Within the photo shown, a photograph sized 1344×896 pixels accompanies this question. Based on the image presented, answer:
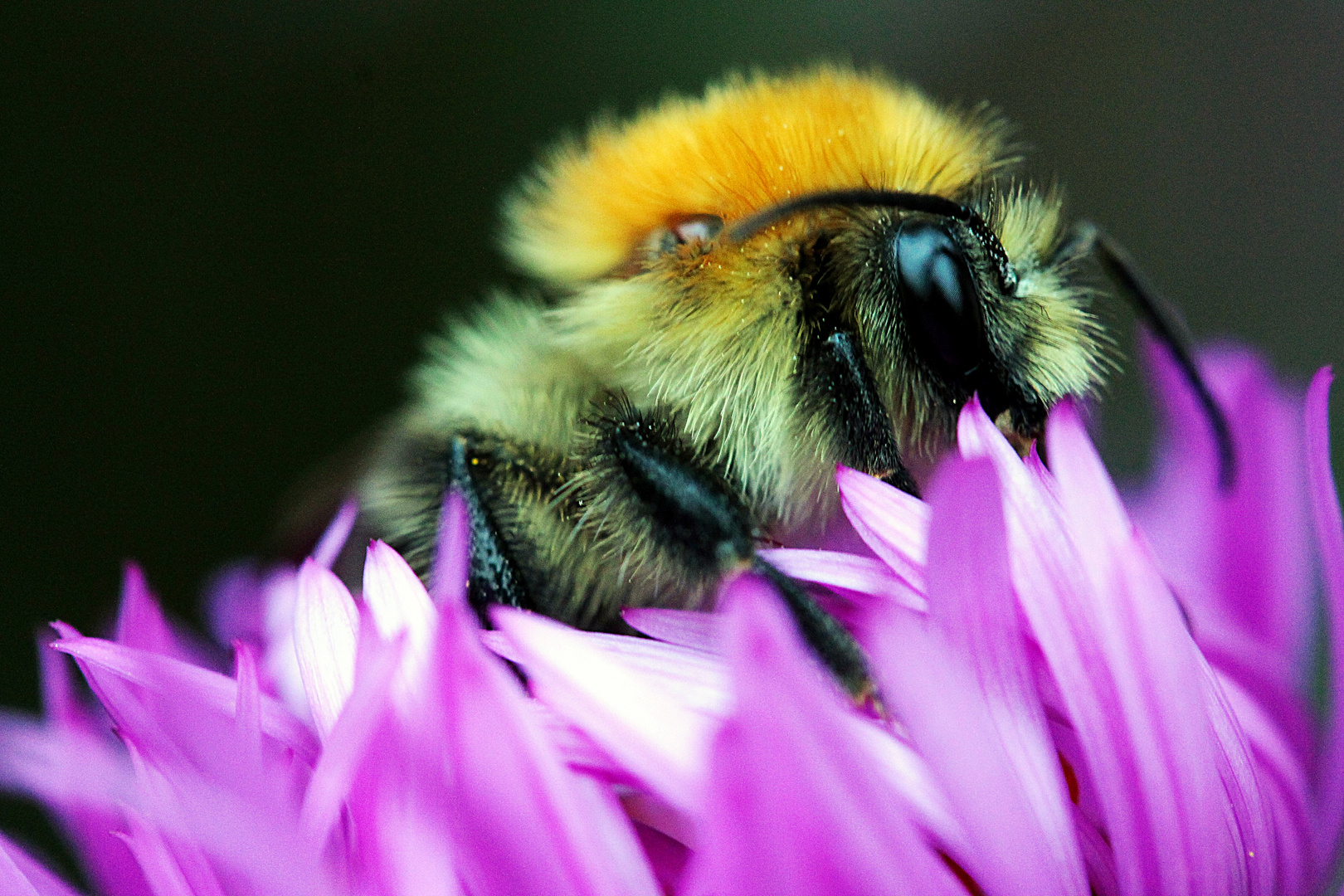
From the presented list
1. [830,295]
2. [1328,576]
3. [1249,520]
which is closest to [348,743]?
[830,295]

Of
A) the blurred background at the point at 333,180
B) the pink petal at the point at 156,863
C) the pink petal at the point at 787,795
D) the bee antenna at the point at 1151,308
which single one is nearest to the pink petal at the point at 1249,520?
the bee antenna at the point at 1151,308

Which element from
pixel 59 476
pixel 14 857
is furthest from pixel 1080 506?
pixel 59 476

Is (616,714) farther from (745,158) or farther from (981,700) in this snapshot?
(745,158)

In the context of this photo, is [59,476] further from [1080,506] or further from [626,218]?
[1080,506]

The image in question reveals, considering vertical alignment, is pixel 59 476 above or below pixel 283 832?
below

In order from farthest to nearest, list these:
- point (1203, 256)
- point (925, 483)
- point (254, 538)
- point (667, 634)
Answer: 1. point (254, 538)
2. point (1203, 256)
3. point (925, 483)
4. point (667, 634)

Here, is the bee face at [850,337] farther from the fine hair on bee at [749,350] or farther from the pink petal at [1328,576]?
the pink petal at [1328,576]

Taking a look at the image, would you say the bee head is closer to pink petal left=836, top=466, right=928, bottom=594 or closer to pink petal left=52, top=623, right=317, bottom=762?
pink petal left=836, top=466, right=928, bottom=594
